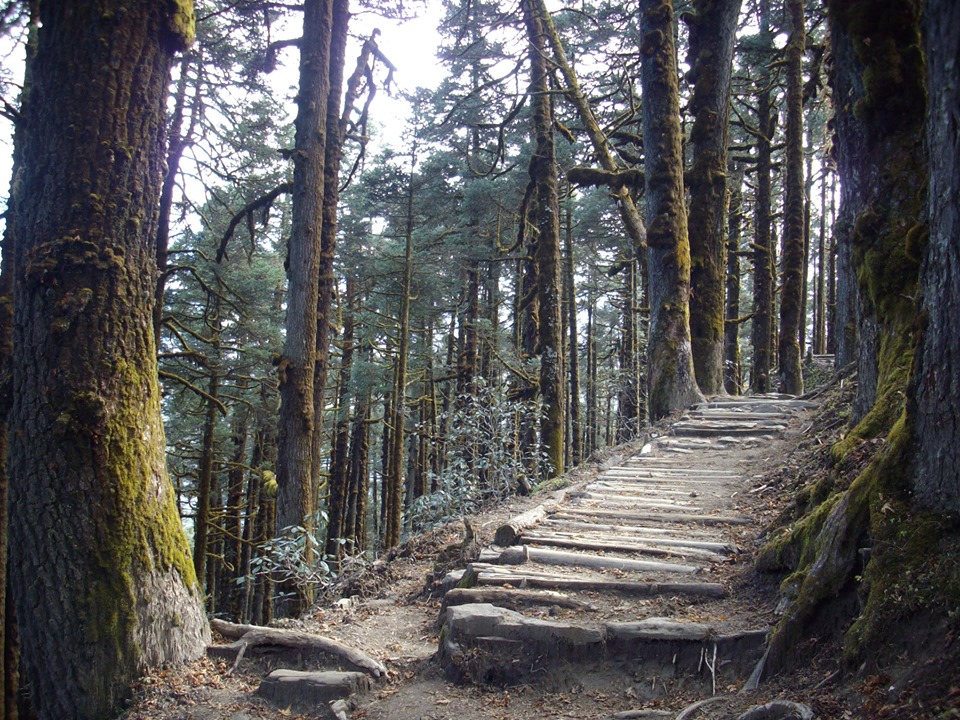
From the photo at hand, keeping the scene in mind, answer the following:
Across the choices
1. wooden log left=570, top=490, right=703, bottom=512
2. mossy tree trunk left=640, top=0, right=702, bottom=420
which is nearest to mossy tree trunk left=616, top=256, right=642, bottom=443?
mossy tree trunk left=640, top=0, right=702, bottom=420

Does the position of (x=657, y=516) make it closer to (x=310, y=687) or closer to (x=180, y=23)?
(x=310, y=687)

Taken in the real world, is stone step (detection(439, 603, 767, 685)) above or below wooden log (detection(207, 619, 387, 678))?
above

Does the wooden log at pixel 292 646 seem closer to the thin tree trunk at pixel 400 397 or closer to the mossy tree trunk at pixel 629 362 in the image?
the mossy tree trunk at pixel 629 362

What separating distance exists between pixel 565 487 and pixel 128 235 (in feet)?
18.5

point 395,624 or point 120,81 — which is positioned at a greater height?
point 120,81

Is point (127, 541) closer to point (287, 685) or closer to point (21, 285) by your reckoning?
point (287, 685)

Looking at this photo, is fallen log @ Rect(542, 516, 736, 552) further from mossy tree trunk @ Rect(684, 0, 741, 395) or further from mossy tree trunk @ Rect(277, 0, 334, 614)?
mossy tree trunk @ Rect(684, 0, 741, 395)

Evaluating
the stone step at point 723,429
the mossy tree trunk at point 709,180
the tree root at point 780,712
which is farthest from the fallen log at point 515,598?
the mossy tree trunk at point 709,180

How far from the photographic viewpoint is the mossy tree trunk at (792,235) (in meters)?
14.3

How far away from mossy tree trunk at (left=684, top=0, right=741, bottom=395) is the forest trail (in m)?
5.61

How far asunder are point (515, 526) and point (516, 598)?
1508 mm

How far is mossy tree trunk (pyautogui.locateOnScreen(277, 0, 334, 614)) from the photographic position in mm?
8734

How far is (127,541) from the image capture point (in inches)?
170

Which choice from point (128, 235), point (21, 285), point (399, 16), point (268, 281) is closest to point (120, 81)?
point (128, 235)
